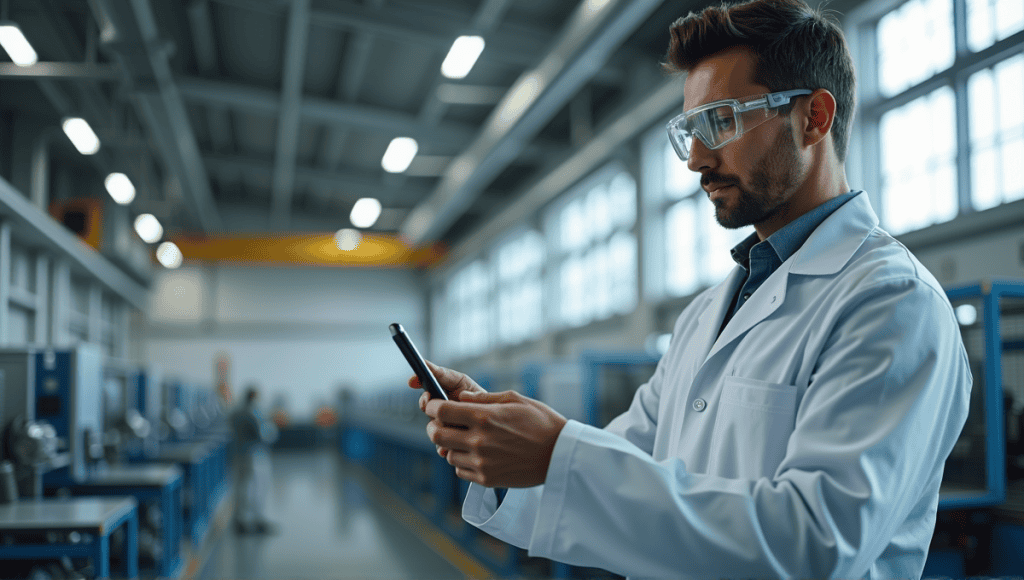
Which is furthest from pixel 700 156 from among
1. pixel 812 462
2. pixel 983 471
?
pixel 983 471

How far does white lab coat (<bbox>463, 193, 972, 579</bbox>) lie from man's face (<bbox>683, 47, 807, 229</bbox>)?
0.44ft

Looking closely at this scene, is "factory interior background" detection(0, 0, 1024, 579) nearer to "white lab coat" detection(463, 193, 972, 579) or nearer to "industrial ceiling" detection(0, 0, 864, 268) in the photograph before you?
"industrial ceiling" detection(0, 0, 864, 268)

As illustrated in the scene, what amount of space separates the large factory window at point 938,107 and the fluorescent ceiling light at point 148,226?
33.4 feet

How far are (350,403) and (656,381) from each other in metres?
17.3

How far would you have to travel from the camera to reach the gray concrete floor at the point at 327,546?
591 cm

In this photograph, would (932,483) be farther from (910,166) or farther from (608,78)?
(608,78)

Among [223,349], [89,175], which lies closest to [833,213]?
[89,175]

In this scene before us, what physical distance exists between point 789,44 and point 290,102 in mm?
9398

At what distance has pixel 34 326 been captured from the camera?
28.3 feet

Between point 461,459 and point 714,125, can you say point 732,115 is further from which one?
point 461,459

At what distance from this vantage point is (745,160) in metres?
1.12

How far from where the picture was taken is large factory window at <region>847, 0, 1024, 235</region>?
4652 millimetres

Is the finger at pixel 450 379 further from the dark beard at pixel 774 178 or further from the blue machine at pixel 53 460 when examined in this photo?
the blue machine at pixel 53 460

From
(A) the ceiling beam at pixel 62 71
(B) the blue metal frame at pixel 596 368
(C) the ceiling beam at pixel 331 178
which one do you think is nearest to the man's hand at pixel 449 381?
(B) the blue metal frame at pixel 596 368
